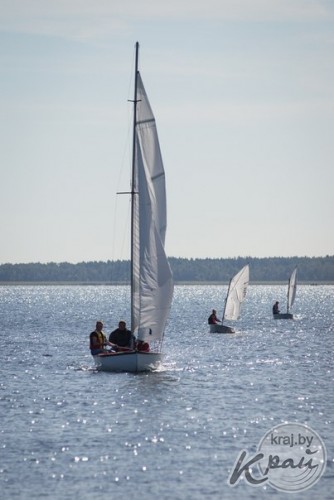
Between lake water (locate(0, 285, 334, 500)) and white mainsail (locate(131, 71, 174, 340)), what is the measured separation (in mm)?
2380

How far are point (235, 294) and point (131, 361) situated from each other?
→ 43435 mm

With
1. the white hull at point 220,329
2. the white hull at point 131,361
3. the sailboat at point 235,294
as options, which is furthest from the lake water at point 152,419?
the sailboat at point 235,294

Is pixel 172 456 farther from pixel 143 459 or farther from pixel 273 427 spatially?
pixel 273 427

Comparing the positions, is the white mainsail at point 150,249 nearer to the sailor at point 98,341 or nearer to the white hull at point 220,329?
the sailor at point 98,341

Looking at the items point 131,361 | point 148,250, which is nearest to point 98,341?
point 131,361

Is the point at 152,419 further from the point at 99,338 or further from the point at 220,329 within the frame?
the point at 220,329

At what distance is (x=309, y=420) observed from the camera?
34406mm

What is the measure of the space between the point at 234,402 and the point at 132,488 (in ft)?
45.3

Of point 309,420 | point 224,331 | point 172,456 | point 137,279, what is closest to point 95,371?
point 137,279

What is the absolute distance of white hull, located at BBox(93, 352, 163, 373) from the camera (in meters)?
45.3

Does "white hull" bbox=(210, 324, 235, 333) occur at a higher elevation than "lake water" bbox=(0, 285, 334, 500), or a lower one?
higher

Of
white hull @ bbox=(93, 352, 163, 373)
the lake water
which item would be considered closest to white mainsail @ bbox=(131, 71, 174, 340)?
white hull @ bbox=(93, 352, 163, 373)

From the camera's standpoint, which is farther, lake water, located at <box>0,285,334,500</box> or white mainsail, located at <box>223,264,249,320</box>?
white mainsail, located at <box>223,264,249,320</box>

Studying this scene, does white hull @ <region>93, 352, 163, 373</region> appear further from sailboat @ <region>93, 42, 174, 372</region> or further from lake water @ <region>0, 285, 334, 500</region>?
lake water @ <region>0, 285, 334, 500</region>
